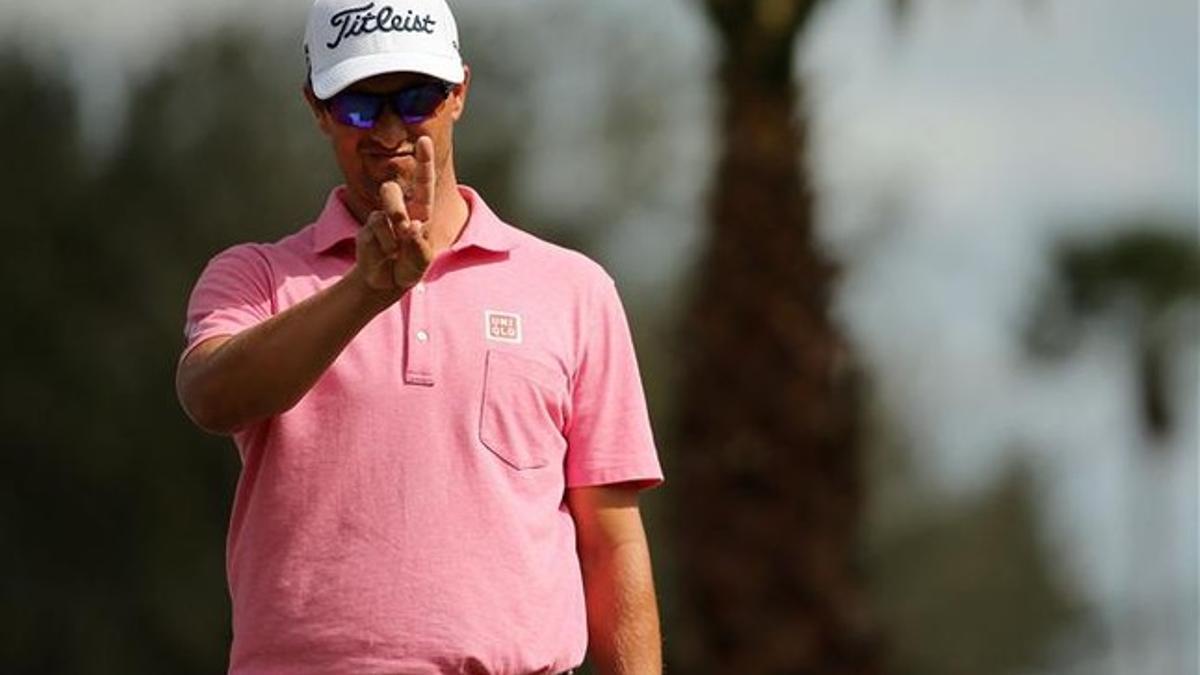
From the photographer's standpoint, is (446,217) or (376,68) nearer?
(376,68)

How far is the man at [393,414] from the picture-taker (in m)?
3.64

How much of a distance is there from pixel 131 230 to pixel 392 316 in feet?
38.7

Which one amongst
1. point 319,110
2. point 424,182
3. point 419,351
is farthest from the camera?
point 319,110

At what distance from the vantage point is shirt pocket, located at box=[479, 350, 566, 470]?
3.72 metres

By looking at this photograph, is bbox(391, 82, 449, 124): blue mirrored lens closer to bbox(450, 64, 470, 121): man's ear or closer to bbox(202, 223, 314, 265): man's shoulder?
bbox(450, 64, 470, 121): man's ear

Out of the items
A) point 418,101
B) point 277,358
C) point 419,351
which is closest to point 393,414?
point 419,351

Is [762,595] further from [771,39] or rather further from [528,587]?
[528,587]

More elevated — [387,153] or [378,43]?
[378,43]

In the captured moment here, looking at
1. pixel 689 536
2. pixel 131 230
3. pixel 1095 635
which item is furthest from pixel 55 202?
pixel 1095 635

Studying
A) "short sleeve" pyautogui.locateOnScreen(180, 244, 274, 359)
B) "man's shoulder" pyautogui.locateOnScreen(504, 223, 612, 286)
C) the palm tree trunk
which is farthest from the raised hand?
the palm tree trunk

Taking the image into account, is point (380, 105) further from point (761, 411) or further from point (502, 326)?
point (761, 411)

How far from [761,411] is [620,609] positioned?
797 centimetres

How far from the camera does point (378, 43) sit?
375 cm

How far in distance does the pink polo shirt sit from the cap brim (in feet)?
0.64
